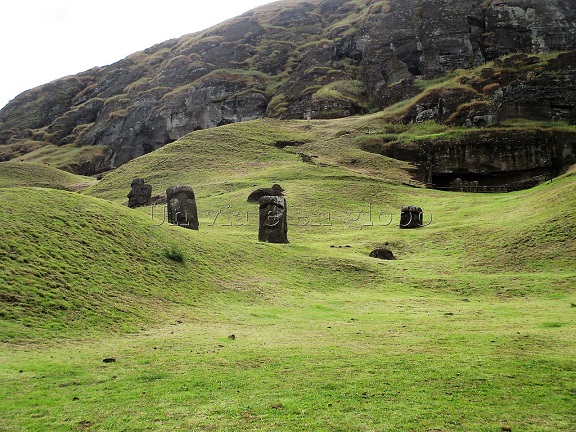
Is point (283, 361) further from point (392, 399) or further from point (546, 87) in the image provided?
point (546, 87)

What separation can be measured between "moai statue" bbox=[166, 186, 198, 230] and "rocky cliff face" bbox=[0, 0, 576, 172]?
4807cm

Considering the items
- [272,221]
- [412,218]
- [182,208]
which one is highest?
[182,208]

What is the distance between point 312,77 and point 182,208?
297 feet

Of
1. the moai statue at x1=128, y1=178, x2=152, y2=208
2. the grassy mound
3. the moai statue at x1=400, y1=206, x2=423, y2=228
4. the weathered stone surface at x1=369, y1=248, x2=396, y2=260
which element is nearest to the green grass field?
the weathered stone surface at x1=369, y1=248, x2=396, y2=260

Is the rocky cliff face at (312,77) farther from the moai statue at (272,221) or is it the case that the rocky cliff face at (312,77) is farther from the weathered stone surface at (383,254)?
the moai statue at (272,221)

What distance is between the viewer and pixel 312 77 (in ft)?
393

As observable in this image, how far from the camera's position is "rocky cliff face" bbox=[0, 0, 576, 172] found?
7856 centimetres

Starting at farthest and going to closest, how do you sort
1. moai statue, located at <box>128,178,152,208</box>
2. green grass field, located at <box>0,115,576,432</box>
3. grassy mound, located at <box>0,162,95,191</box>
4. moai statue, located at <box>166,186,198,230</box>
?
grassy mound, located at <box>0,162,95,191</box>
moai statue, located at <box>128,178,152,208</box>
moai statue, located at <box>166,186,198,230</box>
green grass field, located at <box>0,115,576,432</box>

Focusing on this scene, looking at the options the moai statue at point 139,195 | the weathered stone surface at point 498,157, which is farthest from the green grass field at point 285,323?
the weathered stone surface at point 498,157

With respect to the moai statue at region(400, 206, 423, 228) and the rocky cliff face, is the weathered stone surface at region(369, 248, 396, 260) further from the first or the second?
the rocky cliff face

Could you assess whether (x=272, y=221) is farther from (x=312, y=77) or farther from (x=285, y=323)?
(x=312, y=77)

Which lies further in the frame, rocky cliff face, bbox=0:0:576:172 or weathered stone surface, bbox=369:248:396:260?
rocky cliff face, bbox=0:0:576:172

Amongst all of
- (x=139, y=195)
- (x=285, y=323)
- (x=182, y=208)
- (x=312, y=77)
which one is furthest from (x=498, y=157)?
(x=312, y=77)

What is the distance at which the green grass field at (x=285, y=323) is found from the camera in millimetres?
10164
